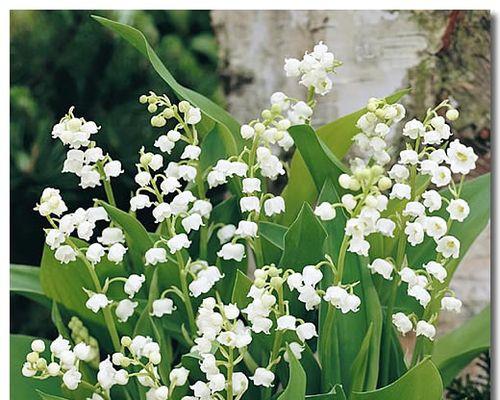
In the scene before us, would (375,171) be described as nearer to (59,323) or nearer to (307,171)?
(307,171)

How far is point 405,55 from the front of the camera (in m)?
1.10

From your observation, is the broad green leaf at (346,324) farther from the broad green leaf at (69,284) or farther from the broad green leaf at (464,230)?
the broad green leaf at (69,284)

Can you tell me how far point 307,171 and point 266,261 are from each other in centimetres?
10

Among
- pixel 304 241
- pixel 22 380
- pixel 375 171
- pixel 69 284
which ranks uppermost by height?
pixel 375 171

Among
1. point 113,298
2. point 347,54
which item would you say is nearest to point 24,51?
point 347,54

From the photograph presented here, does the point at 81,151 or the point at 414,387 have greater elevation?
the point at 81,151

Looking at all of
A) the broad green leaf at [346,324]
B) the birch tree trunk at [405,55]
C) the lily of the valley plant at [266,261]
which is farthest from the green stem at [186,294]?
the birch tree trunk at [405,55]

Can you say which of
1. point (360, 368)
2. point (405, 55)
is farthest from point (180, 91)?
point (405, 55)

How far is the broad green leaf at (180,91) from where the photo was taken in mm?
749

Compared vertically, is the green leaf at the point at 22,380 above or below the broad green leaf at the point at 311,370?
below

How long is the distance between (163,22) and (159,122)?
79cm

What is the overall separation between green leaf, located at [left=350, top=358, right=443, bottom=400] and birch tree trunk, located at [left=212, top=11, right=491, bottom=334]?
515 mm

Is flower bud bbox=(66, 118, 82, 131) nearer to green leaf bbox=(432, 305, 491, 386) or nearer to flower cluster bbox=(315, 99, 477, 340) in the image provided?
flower cluster bbox=(315, 99, 477, 340)
